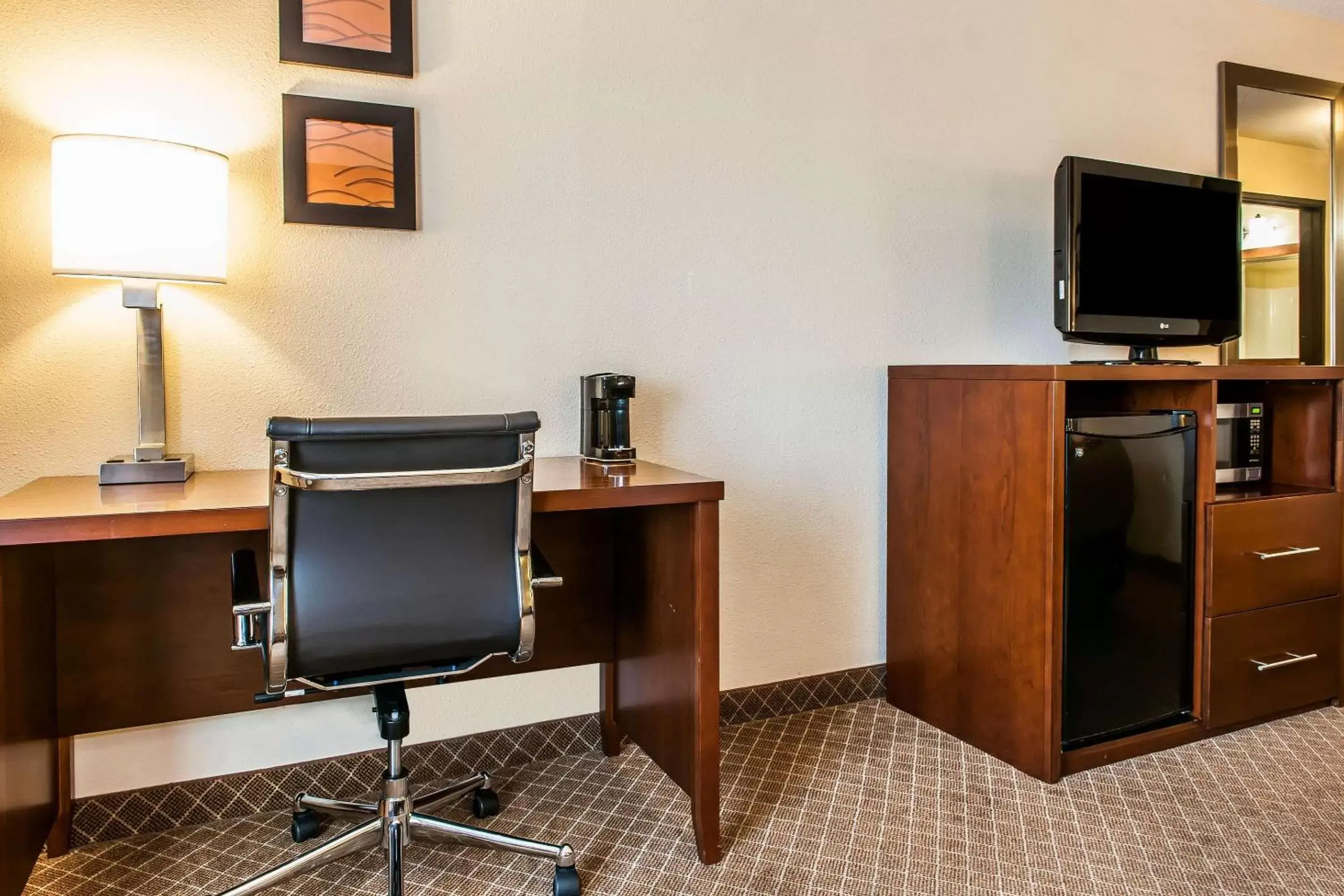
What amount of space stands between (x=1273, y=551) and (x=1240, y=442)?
1.26 ft

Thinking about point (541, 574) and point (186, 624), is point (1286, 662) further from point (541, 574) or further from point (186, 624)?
point (186, 624)

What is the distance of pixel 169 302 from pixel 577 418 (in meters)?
0.98

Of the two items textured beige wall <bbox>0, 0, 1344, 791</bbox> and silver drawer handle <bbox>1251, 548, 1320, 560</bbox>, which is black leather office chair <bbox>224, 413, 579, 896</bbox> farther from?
silver drawer handle <bbox>1251, 548, 1320, 560</bbox>

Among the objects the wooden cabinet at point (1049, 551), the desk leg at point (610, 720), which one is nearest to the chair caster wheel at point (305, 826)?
the desk leg at point (610, 720)

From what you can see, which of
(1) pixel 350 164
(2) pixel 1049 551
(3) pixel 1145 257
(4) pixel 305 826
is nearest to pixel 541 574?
(4) pixel 305 826

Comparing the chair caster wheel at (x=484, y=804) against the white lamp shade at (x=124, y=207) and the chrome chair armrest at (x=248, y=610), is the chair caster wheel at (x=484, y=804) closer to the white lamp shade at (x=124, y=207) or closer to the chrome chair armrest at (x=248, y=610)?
the chrome chair armrest at (x=248, y=610)

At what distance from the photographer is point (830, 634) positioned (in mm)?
2748

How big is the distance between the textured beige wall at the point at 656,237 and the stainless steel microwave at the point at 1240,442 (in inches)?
21.2

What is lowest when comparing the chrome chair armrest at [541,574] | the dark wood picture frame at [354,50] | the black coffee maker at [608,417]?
the chrome chair armrest at [541,574]

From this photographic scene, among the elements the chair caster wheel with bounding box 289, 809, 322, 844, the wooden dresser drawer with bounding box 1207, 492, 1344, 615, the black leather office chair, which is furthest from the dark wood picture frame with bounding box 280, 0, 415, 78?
the wooden dresser drawer with bounding box 1207, 492, 1344, 615

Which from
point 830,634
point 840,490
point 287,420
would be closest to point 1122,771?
point 830,634

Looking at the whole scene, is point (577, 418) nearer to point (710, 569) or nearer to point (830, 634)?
point (710, 569)

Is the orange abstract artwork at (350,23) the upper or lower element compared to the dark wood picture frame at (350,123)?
upper

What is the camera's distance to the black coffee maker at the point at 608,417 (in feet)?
7.05
